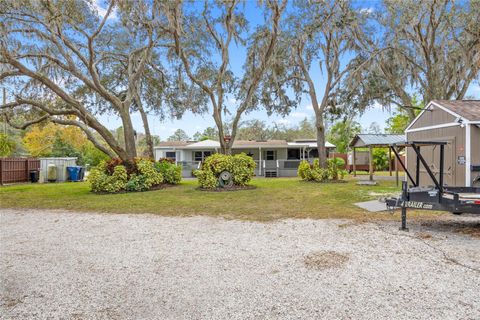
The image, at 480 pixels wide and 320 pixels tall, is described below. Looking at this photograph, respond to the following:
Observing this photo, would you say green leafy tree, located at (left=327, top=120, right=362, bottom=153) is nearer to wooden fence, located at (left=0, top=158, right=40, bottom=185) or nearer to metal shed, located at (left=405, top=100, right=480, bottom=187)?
metal shed, located at (left=405, top=100, right=480, bottom=187)

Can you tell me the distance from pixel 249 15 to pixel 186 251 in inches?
496

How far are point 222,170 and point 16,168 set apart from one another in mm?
13369

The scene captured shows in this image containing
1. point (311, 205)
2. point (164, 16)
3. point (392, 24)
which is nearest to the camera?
point (311, 205)

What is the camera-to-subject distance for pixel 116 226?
260 inches

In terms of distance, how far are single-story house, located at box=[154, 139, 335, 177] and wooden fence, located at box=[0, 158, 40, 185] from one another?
29.7ft

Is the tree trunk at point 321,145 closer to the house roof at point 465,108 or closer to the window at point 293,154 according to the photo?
the house roof at point 465,108

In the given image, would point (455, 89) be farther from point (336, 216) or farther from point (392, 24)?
point (336, 216)

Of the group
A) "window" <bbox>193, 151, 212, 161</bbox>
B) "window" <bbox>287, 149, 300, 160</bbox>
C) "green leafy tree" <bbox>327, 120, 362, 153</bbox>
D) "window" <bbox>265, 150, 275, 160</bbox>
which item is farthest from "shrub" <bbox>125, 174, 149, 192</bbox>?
"green leafy tree" <bbox>327, 120, 362, 153</bbox>

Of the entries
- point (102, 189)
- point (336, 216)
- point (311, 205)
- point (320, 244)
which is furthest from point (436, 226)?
point (102, 189)

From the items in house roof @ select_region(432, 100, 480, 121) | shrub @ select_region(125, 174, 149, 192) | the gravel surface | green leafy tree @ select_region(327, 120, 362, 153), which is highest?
green leafy tree @ select_region(327, 120, 362, 153)

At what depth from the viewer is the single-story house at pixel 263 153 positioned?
23984mm

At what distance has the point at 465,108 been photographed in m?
9.93

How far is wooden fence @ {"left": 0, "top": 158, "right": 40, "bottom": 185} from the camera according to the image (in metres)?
18.1

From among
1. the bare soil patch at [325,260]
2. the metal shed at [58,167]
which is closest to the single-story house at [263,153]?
the metal shed at [58,167]
